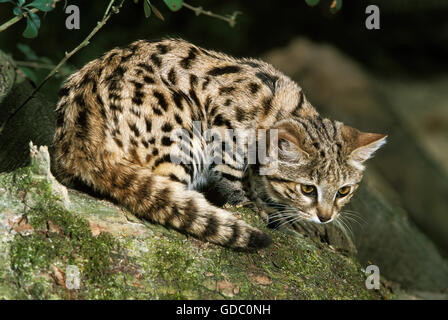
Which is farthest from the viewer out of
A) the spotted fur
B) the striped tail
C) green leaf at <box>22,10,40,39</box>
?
green leaf at <box>22,10,40,39</box>

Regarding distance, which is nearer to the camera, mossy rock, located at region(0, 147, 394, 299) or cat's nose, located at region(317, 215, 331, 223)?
mossy rock, located at region(0, 147, 394, 299)

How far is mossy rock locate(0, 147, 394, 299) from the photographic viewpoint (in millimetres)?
2953

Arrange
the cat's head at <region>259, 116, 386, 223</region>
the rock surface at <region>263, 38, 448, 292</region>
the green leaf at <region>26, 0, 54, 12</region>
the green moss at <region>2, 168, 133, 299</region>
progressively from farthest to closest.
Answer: the rock surface at <region>263, 38, 448, 292</region> < the cat's head at <region>259, 116, 386, 223</region> < the green leaf at <region>26, 0, 54, 12</region> < the green moss at <region>2, 168, 133, 299</region>

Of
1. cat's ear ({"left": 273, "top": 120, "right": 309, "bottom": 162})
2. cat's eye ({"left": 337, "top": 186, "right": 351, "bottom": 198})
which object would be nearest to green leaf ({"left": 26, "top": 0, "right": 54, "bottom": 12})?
cat's ear ({"left": 273, "top": 120, "right": 309, "bottom": 162})

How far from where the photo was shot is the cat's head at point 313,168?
4.28 metres

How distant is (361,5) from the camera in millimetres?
12938

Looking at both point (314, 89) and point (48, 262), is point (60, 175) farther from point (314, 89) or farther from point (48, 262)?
point (314, 89)

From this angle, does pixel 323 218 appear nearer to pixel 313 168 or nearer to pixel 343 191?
pixel 343 191

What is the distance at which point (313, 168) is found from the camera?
4.29 meters

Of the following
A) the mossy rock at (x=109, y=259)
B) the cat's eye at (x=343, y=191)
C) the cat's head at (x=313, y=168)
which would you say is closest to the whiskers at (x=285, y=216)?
the cat's head at (x=313, y=168)

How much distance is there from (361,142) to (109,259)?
8.07 ft

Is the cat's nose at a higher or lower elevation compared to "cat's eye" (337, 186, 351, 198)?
lower

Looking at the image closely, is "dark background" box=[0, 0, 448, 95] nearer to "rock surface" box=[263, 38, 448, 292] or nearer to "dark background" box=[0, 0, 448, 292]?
"dark background" box=[0, 0, 448, 292]

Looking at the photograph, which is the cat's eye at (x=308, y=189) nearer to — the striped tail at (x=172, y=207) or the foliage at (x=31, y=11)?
the striped tail at (x=172, y=207)
